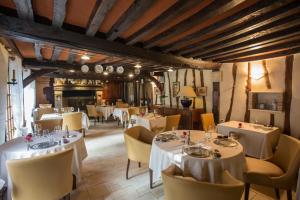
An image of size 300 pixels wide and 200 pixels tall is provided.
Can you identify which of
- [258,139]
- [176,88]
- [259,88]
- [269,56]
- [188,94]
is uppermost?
[269,56]

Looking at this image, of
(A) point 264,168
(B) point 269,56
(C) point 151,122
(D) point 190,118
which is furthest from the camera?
(D) point 190,118

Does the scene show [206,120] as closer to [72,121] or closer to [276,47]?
[276,47]

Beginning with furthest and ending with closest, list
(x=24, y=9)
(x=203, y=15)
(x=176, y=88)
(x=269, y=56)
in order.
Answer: (x=176, y=88) < (x=269, y=56) < (x=203, y=15) < (x=24, y=9)

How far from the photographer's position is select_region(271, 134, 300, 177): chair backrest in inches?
77.5

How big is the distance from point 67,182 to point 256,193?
2.62m

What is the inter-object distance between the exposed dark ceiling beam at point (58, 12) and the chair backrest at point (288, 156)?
3093 mm

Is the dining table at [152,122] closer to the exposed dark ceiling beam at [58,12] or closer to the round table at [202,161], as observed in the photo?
the round table at [202,161]

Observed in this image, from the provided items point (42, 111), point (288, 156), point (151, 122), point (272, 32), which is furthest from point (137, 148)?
point (42, 111)

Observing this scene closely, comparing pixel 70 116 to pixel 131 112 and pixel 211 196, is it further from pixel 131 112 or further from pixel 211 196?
pixel 211 196

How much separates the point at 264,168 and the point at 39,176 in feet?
8.85

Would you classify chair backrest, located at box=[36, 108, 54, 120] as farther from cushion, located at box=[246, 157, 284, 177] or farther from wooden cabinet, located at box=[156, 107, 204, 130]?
cushion, located at box=[246, 157, 284, 177]

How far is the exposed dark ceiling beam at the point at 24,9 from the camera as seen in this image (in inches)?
73.5

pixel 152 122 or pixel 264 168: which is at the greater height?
pixel 152 122

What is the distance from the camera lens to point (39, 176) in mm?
1738
